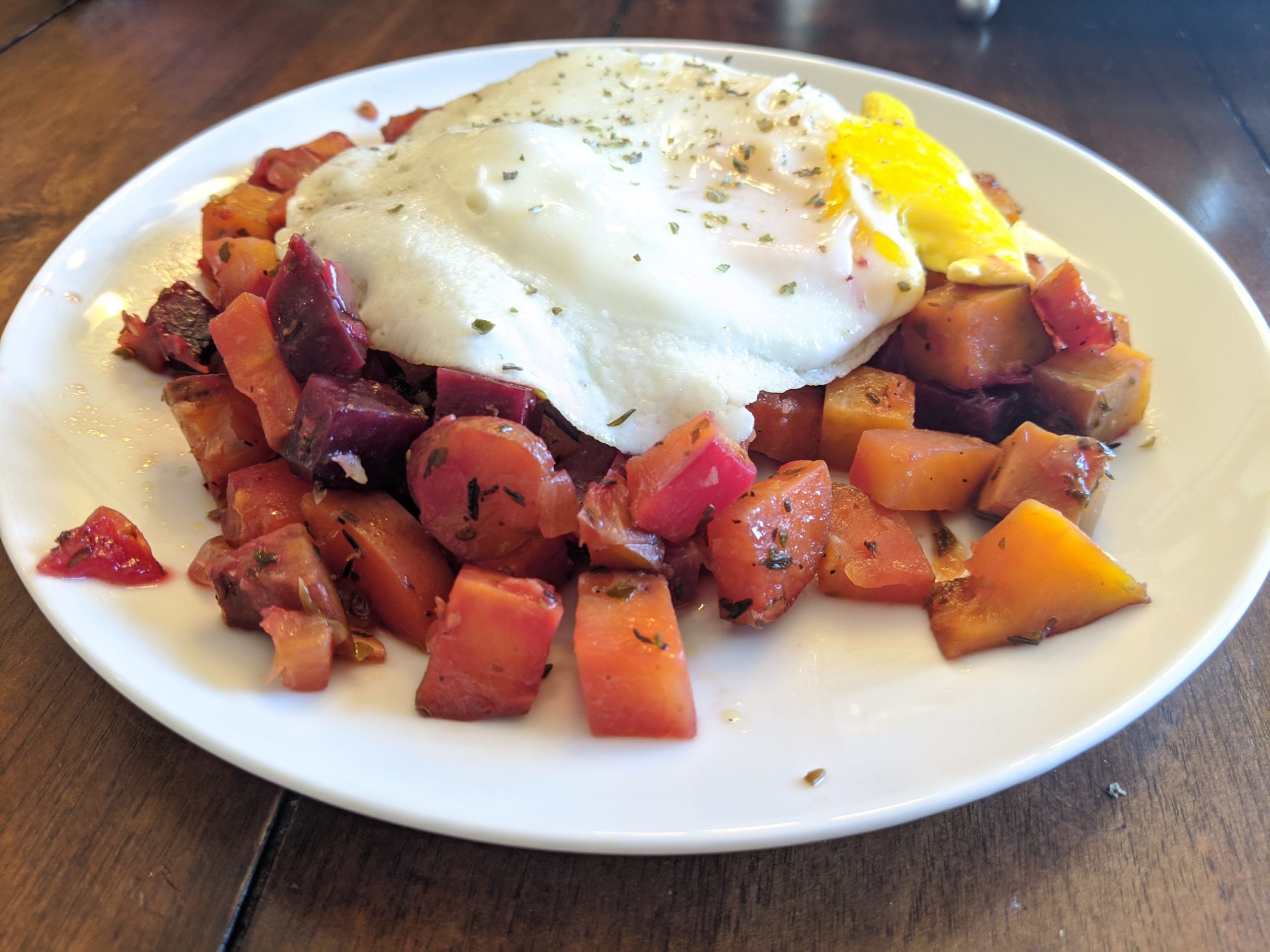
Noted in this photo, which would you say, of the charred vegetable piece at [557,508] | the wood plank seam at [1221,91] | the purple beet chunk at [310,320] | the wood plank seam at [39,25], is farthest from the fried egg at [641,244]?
the wood plank seam at [39,25]

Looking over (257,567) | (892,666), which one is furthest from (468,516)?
(892,666)

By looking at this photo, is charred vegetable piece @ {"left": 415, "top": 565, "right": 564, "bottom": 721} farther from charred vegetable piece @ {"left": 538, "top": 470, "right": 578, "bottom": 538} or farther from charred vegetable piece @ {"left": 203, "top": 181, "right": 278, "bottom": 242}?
charred vegetable piece @ {"left": 203, "top": 181, "right": 278, "bottom": 242}

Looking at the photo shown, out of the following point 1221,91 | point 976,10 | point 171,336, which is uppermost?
point 171,336

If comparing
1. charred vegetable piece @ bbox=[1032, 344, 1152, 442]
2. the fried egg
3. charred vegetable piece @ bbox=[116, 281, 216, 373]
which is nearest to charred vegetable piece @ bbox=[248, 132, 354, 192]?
the fried egg

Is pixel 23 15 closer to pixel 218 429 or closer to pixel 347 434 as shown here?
pixel 218 429

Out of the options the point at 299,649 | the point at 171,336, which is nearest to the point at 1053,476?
the point at 299,649

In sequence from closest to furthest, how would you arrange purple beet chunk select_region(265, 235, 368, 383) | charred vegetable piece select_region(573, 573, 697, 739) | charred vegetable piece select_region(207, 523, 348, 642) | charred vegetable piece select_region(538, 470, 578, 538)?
charred vegetable piece select_region(573, 573, 697, 739)
charred vegetable piece select_region(207, 523, 348, 642)
charred vegetable piece select_region(538, 470, 578, 538)
purple beet chunk select_region(265, 235, 368, 383)

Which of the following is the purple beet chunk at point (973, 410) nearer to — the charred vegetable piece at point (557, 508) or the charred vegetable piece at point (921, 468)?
the charred vegetable piece at point (921, 468)

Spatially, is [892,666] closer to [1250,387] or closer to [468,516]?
[468,516]
